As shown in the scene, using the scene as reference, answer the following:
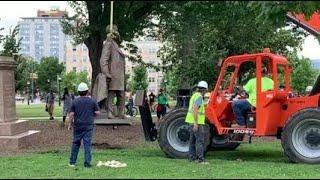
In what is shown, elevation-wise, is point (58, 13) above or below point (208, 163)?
above

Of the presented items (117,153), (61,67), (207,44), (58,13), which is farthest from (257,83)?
(61,67)

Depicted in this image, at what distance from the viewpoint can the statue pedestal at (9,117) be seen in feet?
50.6

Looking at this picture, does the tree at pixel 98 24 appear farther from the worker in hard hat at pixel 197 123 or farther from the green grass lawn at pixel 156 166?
the worker in hard hat at pixel 197 123

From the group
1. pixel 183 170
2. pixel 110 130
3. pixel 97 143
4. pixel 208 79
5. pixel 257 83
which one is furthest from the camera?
pixel 208 79

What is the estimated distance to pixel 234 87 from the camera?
1493cm

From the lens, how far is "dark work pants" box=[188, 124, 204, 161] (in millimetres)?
13023

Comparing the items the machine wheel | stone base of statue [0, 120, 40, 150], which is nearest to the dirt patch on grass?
stone base of statue [0, 120, 40, 150]

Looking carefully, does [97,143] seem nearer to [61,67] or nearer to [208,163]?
[208,163]

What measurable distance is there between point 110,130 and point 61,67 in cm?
10310

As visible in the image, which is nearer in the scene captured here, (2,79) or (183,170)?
(183,170)

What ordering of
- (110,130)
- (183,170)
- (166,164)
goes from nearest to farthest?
(183,170)
(166,164)
(110,130)

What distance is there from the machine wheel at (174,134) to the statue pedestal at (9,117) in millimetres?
3627

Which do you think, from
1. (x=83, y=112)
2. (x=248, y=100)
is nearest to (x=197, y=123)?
(x=248, y=100)

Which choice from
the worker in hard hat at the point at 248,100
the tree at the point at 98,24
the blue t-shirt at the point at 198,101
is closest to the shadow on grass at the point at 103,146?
the tree at the point at 98,24
